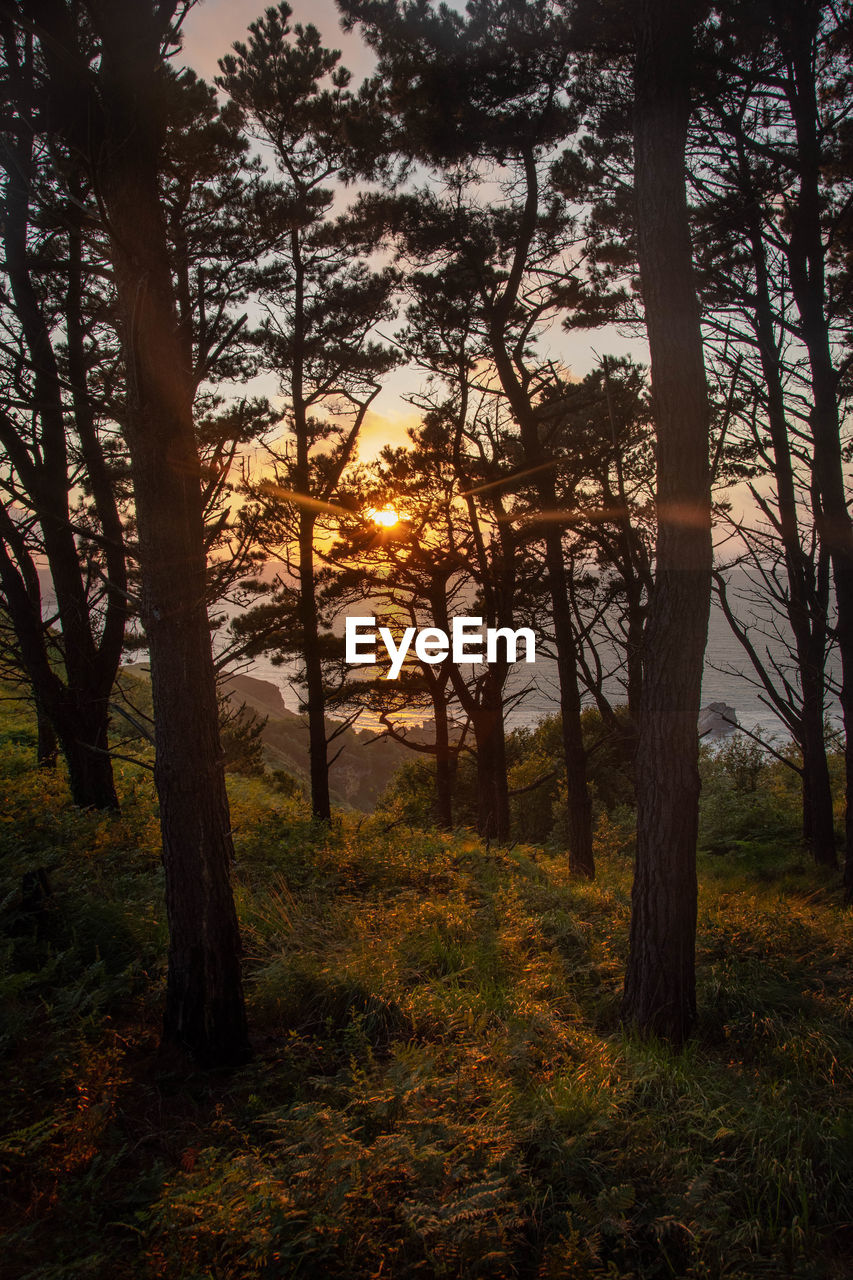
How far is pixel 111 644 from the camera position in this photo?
840cm

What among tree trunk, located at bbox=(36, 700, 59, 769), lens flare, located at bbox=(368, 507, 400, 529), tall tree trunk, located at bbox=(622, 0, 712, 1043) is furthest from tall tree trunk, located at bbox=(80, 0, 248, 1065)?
lens flare, located at bbox=(368, 507, 400, 529)

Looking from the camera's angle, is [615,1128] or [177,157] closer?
[615,1128]

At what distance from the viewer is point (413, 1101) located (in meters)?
3.32

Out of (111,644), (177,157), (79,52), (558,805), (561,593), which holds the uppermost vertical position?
(177,157)

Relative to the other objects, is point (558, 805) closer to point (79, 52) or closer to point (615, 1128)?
point (615, 1128)

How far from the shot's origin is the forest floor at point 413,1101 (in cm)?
261

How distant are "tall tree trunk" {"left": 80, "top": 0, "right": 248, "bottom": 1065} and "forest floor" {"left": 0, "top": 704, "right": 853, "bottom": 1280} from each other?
1.68 feet

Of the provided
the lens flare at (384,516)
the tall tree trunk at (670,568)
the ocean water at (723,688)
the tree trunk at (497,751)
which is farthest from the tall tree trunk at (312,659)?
the ocean water at (723,688)

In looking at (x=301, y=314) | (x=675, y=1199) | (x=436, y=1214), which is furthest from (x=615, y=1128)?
(x=301, y=314)

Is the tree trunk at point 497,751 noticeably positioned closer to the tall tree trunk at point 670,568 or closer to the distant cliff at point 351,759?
the tall tree trunk at point 670,568

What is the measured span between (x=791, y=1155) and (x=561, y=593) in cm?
819

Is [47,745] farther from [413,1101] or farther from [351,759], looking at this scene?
[351,759]

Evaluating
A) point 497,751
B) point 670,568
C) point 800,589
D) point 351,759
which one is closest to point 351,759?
point 351,759

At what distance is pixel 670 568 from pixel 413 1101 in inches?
140
